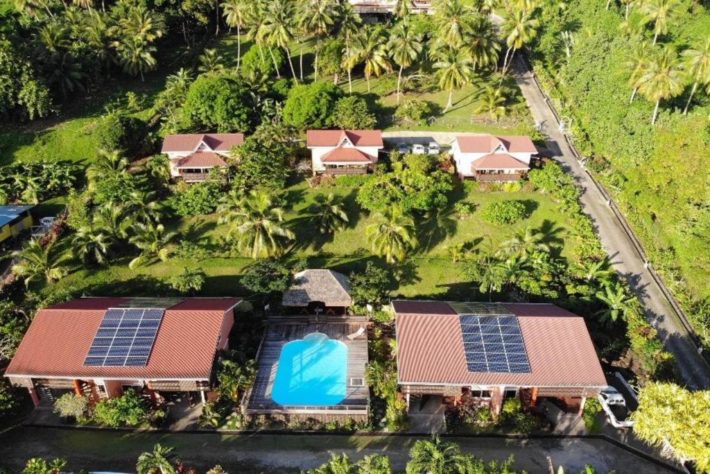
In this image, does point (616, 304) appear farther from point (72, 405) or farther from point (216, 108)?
point (216, 108)

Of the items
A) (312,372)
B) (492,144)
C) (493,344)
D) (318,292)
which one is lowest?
(312,372)

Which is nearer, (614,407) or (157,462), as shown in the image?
(157,462)

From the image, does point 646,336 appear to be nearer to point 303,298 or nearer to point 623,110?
point 303,298

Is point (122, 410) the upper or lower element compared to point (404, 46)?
lower

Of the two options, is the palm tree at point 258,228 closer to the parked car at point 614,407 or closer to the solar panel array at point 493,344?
the solar panel array at point 493,344

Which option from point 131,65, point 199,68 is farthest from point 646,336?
point 131,65

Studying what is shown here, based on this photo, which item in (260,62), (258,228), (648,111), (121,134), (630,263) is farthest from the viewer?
(260,62)

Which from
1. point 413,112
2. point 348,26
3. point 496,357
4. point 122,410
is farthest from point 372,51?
point 122,410
